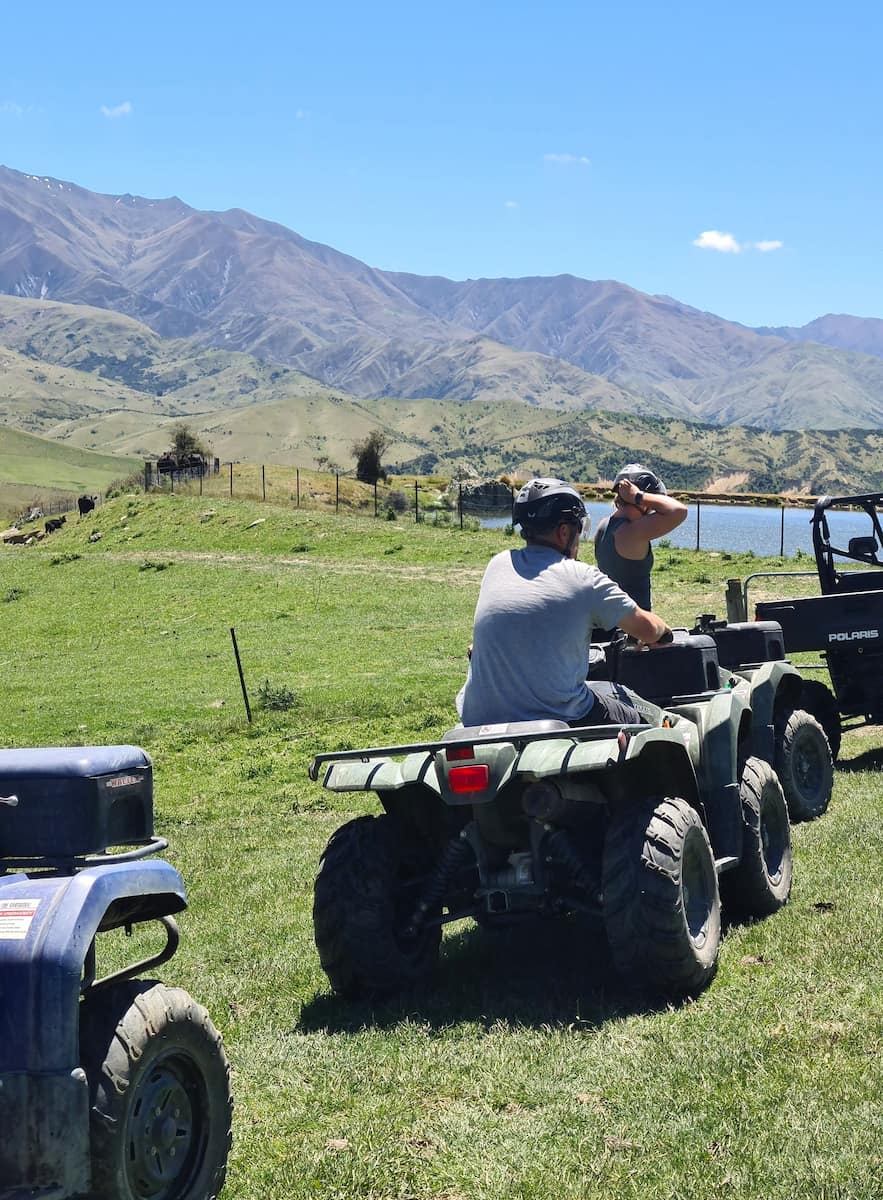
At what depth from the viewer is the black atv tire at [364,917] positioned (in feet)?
21.5

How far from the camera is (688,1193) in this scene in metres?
4.31

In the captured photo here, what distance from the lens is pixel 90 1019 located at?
159 inches

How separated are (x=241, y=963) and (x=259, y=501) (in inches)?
1830

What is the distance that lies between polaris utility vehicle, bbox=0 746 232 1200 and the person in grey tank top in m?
4.12

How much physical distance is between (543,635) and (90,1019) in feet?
10.1

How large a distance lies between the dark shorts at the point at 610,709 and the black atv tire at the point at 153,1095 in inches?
107

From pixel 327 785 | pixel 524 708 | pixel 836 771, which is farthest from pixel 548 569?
pixel 836 771

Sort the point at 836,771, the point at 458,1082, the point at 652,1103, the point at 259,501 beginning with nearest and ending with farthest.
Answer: the point at 652,1103 < the point at 458,1082 < the point at 836,771 < the point at 259,501

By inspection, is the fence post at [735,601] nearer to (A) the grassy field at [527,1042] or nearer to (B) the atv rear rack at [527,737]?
(A) the grassy field at [527,1042]

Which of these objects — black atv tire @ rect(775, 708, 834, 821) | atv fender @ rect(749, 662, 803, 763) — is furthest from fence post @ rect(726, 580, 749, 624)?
atv fender @ rect(749, 662, 803, 763)

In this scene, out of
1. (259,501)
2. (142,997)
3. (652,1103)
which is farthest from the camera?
(259,501)

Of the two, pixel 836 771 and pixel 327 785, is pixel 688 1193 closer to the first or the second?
pixel 327 785

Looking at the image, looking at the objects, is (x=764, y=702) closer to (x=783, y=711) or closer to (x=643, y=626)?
(x=783, y=711)

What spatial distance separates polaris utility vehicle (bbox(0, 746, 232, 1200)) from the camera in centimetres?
373
